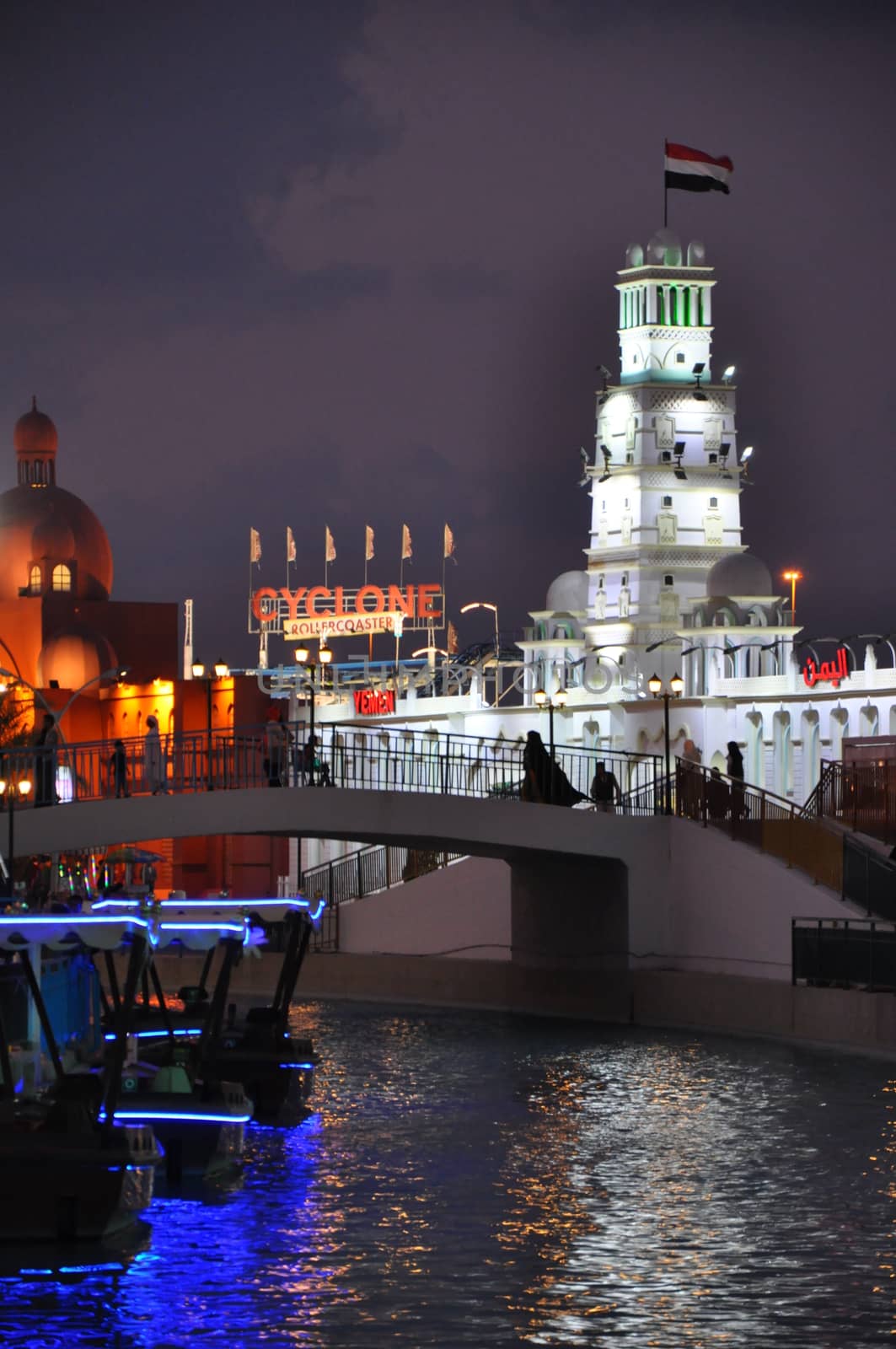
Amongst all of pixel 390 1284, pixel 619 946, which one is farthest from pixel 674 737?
pixel 390 1284

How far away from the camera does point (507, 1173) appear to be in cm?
2966

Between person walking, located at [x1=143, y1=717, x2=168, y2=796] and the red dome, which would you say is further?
the red dome

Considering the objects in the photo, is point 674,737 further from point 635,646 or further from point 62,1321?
point 62,1321

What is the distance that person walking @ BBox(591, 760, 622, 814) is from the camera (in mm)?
48625

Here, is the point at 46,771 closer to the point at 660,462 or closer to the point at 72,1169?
the point at 72,1169

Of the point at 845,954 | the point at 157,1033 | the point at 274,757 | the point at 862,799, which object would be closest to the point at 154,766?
the point at 274,757

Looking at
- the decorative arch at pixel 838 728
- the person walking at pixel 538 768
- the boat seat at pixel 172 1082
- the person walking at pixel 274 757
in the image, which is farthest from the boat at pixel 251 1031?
the decorative arch at pixel 838 728

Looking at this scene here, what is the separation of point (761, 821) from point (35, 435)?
5165 cm

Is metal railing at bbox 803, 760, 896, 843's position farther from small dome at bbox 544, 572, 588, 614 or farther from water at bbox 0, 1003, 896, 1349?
small dome at bbox 544, 572, 588, 614

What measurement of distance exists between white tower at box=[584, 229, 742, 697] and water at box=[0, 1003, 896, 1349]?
5100 cm

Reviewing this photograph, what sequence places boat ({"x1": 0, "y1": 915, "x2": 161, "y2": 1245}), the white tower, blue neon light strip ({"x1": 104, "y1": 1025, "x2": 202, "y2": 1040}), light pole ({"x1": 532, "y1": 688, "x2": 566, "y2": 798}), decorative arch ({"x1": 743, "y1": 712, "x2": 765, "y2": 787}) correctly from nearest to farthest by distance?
1. boat ({"x1": 0, "y1": 915, "x2": 161, "y2": 1245})
2. blue neon light strip ({"x1": 104, "y1": 1025, "x2": 202, "y2": 1040})
3. light pole ({"x1": 532, "y1": 688, "x2": 566, "y2": 798})
4. decorative arch ({"x1": 743, "y1": 712, "x2": 765, "y2": 787})
5. the white tower

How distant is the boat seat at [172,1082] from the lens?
2873cm

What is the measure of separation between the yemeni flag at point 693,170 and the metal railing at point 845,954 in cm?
4919

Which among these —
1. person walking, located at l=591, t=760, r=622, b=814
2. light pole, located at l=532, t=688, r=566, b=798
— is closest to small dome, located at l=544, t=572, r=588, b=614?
light pole, located at l=532, t=688, r=566, b=798
